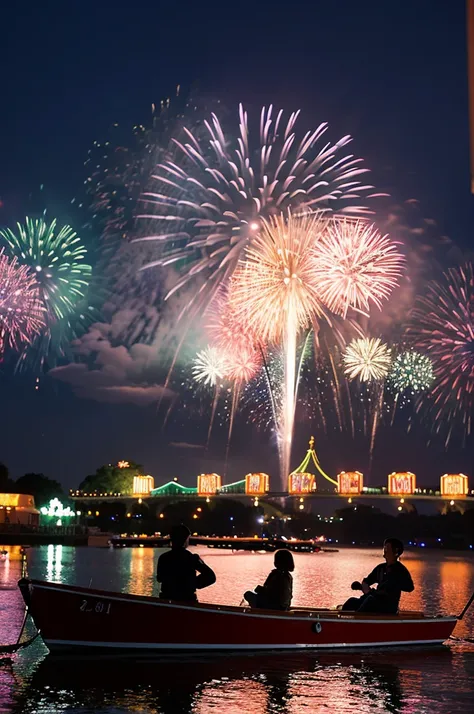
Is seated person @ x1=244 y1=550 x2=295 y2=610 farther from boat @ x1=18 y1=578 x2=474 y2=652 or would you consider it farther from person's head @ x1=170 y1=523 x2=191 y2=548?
person's head @ x1=170 y1=523 x2=191 y2=548

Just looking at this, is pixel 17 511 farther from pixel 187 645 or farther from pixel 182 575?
pixel 182 575

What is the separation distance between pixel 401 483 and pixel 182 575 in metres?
170

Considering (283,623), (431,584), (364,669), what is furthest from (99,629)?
(431,584)

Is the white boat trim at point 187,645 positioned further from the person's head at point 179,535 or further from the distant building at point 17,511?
the distant building at point 17,511

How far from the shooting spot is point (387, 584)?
22.6 meters

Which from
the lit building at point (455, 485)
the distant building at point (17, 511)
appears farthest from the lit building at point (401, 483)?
the distant building at point (17, 511)

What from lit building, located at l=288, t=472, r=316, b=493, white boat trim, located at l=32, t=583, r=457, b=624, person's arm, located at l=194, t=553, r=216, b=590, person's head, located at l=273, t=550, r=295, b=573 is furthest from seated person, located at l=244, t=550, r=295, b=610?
lit building, located at l=288, t=472, r=316, b=493

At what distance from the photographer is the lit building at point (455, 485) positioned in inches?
6949

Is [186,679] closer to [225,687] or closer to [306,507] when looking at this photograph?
[225,687]

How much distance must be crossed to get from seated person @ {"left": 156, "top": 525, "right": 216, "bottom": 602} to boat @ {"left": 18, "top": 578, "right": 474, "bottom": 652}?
1.10ft

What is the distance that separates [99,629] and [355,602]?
264 inches

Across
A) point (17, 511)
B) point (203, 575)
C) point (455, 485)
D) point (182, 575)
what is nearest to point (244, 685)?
point (203, 575)

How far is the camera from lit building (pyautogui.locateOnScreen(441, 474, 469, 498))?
579 feet

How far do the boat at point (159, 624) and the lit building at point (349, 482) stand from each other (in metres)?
171
